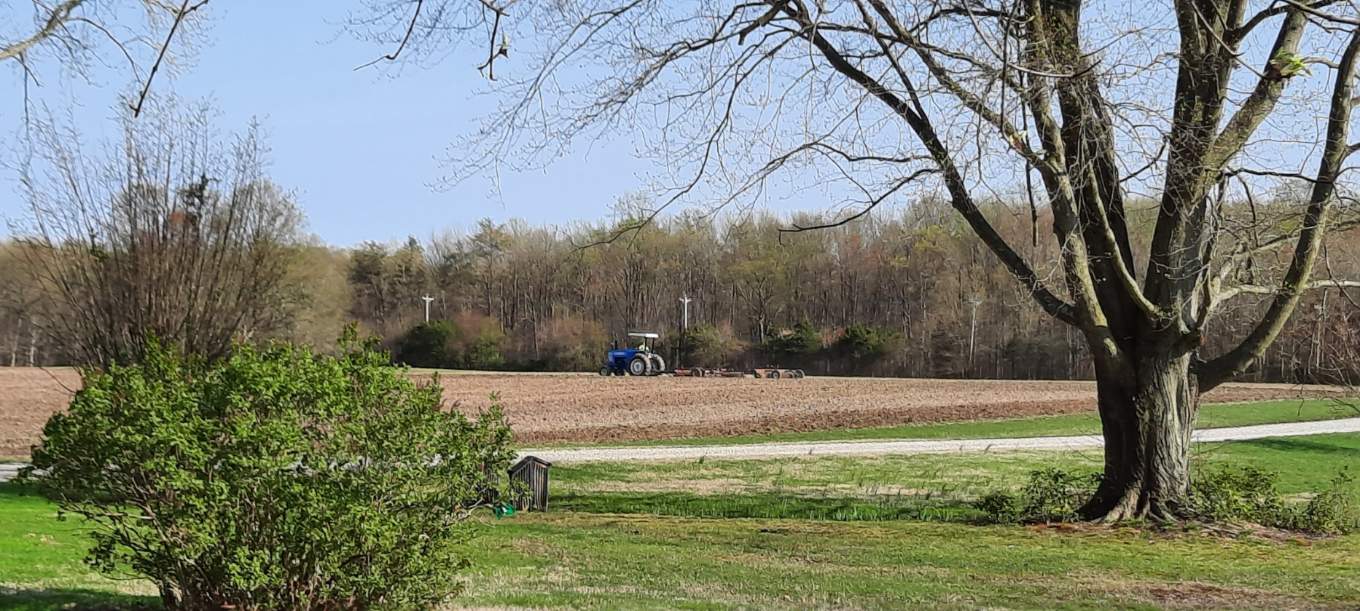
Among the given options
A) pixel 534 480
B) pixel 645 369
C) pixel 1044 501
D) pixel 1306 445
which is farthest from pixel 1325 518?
pixel 645 369

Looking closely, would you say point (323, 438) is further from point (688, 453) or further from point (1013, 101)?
point (688, 453)

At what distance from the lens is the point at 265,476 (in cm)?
668

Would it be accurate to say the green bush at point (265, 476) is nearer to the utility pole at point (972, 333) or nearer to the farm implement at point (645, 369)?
the farm implement at point (645, 369)

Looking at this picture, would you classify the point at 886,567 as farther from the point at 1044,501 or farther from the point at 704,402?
the point at 704,402

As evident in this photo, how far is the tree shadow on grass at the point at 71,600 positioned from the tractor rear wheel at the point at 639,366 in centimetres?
5188

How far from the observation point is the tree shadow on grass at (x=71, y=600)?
800 centimetres

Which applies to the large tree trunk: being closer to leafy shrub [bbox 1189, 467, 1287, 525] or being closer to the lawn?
leafy shrub [bbox 1189, 467, 1287, 525]

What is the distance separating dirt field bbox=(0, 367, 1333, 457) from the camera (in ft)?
108

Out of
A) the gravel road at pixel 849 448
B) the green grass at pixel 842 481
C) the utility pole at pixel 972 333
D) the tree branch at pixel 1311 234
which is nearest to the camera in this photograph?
the tree branch at pixel 1311 234

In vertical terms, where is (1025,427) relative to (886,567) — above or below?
above

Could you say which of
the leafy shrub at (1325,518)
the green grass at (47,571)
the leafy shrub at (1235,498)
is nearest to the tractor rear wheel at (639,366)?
the leafy shrub at (1235,498)

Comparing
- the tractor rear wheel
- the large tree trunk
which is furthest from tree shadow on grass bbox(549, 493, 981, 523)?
the tractor rear wheel

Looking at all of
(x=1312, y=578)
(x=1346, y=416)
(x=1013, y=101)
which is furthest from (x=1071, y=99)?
(x=1346, y=416)

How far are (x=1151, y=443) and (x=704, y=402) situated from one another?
27994mm
